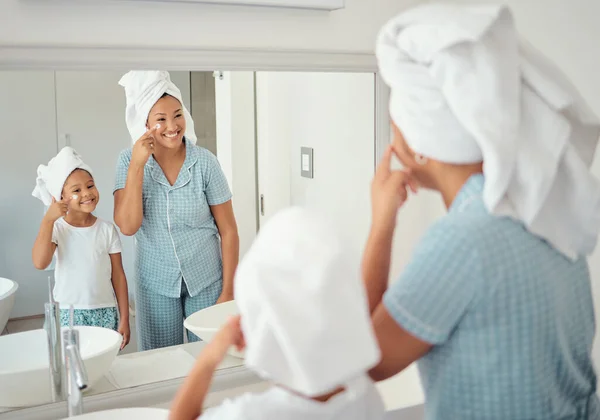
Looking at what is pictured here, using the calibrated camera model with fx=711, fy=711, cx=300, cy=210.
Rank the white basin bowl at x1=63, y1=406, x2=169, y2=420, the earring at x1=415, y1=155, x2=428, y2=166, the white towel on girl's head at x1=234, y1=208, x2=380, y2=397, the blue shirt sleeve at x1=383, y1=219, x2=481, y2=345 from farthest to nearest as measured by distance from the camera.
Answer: the white basin bowl at x1=63, y1=406, x2=169, y2=420
the earring at x1=415, y1=155, x2=428, y2=166
the blue shirt sleeve at x1=383, y1=219, x2=481, y2=345
the white towel on girl's head at x1=234, y1=208, x2=380, y2=397

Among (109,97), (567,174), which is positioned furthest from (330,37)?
(567,174)

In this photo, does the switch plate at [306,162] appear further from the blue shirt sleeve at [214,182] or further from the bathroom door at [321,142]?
the blue shirt sleeve at [214,182]

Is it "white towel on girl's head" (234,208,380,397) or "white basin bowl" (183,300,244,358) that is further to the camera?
"white basin bowl" (183,300,244,358)

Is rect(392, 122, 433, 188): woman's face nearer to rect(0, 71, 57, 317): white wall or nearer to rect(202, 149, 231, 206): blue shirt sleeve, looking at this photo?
rect(202, 149, 231, 206): blue shirt sleeve

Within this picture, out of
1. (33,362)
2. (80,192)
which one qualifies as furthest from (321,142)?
(33,362)

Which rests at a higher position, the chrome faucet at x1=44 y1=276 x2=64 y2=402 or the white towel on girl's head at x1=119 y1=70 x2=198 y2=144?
the white towel on girl's head at x1=119 y1=70 x2=198 y2=144

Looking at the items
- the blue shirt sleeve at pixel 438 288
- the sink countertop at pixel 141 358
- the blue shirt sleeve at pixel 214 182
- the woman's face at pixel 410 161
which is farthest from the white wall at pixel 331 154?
the blue shirt sleeve at pixel 438 288

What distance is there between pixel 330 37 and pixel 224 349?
922 millimetres

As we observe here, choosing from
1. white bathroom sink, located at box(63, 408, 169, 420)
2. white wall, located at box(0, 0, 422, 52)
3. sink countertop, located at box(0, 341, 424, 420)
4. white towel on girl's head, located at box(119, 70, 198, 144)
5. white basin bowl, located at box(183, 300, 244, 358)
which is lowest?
sink countertop, located at box(0, 341, 424, 420)

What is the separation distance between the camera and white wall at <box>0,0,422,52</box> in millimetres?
1347

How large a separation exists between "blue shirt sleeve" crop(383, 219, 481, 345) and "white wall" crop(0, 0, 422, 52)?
0.78 meters

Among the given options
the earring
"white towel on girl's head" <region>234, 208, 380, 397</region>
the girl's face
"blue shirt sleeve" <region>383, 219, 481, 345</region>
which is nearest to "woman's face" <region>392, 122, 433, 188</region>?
the earring

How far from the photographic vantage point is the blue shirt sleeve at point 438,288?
2.94 ft

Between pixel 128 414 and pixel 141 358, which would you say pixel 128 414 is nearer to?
pixel 128 414
